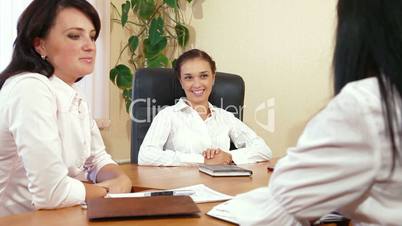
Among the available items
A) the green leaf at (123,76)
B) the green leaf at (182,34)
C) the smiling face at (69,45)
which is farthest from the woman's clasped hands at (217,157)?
the green leaf at (182,34)

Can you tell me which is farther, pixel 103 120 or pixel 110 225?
pixel 103 120

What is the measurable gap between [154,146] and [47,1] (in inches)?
39.2

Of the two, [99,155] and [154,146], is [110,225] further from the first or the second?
[154,146]

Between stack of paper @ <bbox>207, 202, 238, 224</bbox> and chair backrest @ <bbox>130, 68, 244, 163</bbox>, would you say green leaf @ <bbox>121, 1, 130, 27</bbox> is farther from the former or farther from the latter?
stack of paper @ <bbox>207, 202, 238, 224</bbox>

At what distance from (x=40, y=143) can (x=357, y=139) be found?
2.97 feet

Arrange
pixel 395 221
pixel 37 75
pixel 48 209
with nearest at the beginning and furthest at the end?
pixel 395 221
pixel 48 209
pixel 37 75

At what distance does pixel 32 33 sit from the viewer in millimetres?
1456

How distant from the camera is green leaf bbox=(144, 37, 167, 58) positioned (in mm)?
3422

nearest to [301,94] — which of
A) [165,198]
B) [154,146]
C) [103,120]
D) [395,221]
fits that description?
[154,146]

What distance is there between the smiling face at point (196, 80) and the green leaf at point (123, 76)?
863 mm

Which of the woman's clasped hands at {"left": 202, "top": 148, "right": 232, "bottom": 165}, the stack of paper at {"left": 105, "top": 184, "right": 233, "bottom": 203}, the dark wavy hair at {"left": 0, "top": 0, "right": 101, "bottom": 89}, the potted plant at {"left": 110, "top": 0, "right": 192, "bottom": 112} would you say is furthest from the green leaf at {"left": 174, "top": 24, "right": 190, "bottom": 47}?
the stack of paper at {"left": 105, "top": 184, "right": 233, "bottom": 203}

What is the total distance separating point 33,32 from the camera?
146 centimetres

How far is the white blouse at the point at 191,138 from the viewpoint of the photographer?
219 centimetres

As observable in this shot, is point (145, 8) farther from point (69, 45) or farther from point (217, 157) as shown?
point (69, 45)
